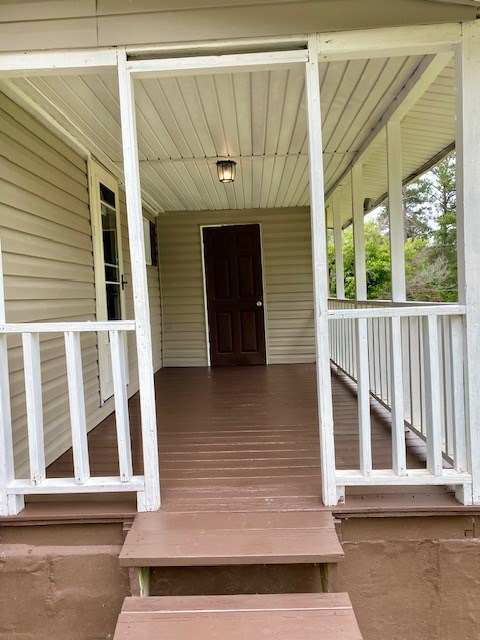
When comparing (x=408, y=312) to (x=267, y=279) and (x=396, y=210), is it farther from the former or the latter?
(x=267, y=279)

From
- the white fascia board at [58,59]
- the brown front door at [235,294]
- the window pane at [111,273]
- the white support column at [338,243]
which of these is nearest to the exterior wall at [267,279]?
the brown front door at [235,294]

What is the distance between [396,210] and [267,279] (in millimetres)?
3015

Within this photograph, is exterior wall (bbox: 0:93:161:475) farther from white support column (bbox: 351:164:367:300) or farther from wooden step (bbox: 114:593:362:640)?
white support column (bbox: 351:164:367:300)

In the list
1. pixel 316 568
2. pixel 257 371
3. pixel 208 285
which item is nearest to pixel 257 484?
pixel 316 568

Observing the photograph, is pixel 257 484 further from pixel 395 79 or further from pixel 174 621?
pixel 395 79

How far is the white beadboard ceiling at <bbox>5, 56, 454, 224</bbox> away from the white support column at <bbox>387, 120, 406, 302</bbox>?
0.25 metres

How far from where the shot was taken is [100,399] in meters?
3.60

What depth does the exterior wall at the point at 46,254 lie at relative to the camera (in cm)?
236

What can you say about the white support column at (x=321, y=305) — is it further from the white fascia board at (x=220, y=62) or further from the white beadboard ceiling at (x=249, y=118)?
the white beadboard ceiling at (x=249, y=118)

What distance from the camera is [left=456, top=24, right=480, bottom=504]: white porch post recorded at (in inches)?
74.8

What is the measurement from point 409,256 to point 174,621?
1573 centimetres

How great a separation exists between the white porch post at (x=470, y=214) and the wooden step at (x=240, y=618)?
0.86 metres

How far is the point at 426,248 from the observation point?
50.4ft

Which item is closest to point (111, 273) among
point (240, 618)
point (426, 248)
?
point (240, 618)
